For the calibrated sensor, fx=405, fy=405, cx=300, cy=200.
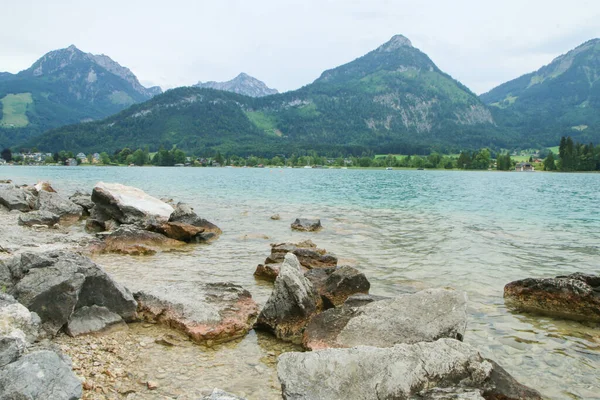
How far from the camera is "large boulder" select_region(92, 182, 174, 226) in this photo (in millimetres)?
21938

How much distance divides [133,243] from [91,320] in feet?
30.4

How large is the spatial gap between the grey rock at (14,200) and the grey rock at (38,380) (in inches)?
1113

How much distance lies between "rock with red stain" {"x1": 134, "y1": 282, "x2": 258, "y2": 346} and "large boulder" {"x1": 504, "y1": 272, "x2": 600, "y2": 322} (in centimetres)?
729

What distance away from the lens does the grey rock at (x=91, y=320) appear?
815cm

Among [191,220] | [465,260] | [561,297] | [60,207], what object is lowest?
[465,260]

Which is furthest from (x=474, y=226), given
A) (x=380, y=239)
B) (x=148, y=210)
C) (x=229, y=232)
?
(x=148, y=210)

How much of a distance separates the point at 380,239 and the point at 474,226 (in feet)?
30.5

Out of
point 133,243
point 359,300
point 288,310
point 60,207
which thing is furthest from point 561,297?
point 60,207

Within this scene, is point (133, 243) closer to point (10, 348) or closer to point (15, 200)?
point (10, 348)

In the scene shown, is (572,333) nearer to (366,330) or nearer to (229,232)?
(366,330)

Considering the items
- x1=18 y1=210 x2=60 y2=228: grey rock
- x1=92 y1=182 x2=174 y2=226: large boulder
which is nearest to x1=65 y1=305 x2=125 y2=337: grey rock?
x1=92 y1=182 x2=174 y2=226: large boulder

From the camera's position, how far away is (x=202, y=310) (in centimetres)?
908

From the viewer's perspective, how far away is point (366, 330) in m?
7.83

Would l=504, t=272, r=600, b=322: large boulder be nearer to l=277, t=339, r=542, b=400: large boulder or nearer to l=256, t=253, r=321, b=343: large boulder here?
l=277, t=339, r=542, b=400: large boulder
